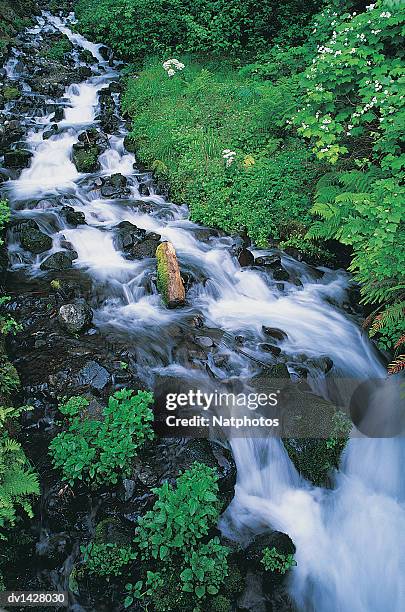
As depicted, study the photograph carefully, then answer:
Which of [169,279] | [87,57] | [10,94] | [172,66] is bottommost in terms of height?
[169,279]

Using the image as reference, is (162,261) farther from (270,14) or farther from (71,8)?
(71,8)

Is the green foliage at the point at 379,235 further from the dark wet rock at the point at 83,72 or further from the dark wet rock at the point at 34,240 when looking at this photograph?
the dark wet rock at the point at 83,72

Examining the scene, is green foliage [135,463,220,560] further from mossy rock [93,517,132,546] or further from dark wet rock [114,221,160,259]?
dark wet rock [114,221,160,259]

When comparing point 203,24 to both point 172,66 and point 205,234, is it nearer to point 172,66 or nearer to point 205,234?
point 172,66

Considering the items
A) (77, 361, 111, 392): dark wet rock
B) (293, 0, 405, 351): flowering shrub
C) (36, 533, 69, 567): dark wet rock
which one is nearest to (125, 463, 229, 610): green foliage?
(36, 533, 69, 567): dark wet rock

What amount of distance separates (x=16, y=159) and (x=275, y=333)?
7495mm

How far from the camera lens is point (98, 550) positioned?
12.7 ft

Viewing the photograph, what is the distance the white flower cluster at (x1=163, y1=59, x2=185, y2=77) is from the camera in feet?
40.1

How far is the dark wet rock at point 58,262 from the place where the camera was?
24.4 feet

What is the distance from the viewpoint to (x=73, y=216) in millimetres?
8617

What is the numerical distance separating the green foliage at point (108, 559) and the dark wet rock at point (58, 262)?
186 inches

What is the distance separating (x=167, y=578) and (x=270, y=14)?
1417 centimetres

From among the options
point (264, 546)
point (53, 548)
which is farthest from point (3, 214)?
point (264, 546)

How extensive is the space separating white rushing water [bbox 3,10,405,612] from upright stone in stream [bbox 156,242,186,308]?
0.19 meters
